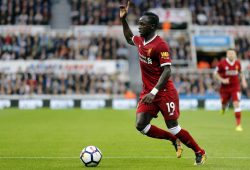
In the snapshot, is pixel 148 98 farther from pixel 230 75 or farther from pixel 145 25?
pixel 230 75

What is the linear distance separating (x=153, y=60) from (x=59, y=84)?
90.7ft

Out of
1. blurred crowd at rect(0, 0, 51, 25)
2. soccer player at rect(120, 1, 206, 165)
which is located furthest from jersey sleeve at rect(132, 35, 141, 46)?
blurred crowd at rect(0, 0, 51, 25)

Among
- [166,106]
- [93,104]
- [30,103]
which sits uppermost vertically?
[166,106]

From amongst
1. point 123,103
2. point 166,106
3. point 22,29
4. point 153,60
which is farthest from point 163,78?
point 22,29

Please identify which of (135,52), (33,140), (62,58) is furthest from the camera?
(135,52)

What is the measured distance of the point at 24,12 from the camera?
4362cm

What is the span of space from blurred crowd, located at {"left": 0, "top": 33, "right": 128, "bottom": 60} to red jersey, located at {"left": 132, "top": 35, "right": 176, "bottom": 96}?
29173mm

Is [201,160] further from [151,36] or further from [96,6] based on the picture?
[96,6]

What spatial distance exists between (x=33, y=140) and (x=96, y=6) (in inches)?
1131

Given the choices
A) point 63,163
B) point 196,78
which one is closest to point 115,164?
point 63,163

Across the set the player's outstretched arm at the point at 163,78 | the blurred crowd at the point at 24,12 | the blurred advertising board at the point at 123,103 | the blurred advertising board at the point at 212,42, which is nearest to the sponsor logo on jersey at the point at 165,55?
the player's outstretched arm at the point at 163,78

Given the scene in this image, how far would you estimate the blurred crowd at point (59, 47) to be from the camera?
40.4 m

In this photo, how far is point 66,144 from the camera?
50.9ft

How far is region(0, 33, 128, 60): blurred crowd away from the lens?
40.4 metres
